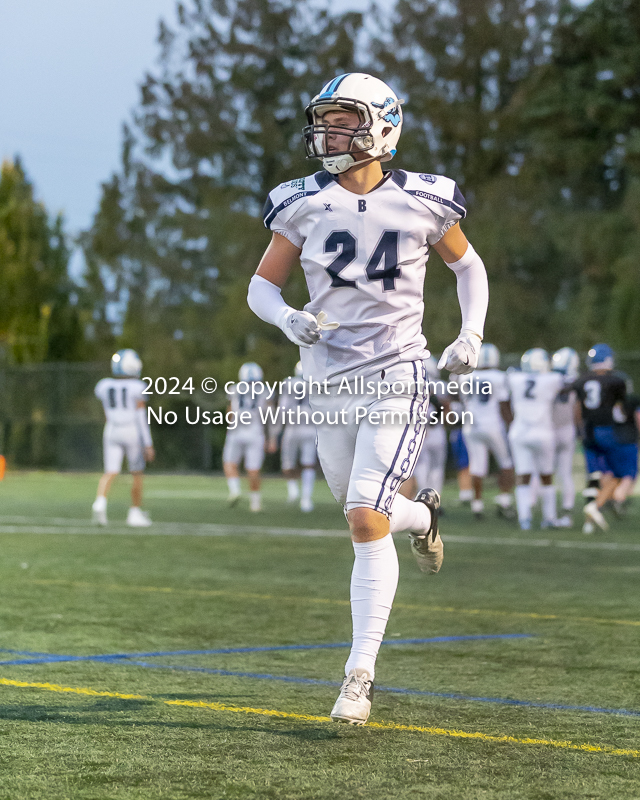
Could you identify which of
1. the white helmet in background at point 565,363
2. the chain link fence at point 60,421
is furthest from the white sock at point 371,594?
the chain link fence at point 60,421

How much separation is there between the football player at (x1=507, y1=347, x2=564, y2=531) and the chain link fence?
722 inches

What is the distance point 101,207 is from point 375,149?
36.7 m

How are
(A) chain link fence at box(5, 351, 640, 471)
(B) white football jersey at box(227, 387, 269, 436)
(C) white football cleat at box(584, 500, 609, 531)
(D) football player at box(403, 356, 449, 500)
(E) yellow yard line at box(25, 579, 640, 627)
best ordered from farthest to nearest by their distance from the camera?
(A) chain link fence at box(5, 351, 640, 471) → (B) white football jersey at box(227, 387, 269, 436) → (D) football player at box(403, 356, 449, 500) → (C) white football cleat at box(584, 500, 609, 531) → (E) yellow yard line at box(25, 579, 640, 627)

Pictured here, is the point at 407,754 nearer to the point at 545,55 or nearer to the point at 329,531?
the point at 329,531

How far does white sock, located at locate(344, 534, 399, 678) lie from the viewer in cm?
434

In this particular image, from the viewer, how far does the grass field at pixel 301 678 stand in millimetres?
3605

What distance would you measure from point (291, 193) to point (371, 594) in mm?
1541

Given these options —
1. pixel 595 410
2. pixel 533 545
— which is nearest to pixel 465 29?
pixel 595 410

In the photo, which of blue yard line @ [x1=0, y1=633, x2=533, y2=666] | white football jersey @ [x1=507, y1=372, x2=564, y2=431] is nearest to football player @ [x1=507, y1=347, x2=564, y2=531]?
white football jersey @ [x1=507, y1=372, x2=564, y2=431]

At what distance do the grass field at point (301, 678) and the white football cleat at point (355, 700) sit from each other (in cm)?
8

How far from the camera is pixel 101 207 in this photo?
40344 millimetres

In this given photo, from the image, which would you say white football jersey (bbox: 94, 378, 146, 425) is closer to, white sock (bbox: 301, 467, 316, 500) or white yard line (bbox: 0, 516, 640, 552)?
white yard line (bbox: 0, 516, 640, 552)

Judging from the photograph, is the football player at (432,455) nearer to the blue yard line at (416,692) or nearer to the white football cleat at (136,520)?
the white football cleat at (136,520)

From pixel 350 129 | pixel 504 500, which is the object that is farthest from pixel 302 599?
pixel 504 500
